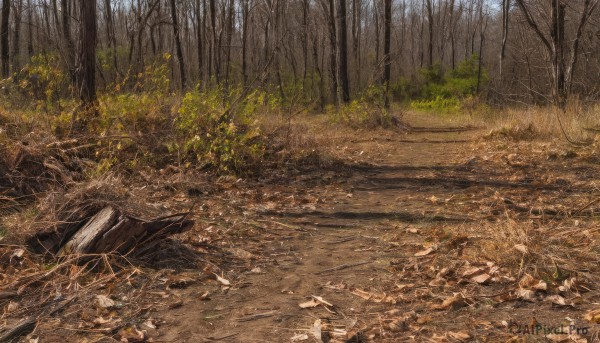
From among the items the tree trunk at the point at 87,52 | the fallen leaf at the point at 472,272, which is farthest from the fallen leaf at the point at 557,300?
the tree trunk at the point at 87,52

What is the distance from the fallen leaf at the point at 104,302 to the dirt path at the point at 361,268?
13.0 inches

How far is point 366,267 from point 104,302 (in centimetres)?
185

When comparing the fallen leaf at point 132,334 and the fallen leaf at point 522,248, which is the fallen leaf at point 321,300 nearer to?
the fallen leaf at point 132,334

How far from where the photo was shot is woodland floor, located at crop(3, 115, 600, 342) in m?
3.08

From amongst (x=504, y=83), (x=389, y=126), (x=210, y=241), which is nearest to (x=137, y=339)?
(x=210, y=241)

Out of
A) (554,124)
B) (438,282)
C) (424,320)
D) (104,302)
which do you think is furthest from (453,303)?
(554,124)

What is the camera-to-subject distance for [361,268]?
410 centimetres

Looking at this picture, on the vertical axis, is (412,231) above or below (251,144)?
below

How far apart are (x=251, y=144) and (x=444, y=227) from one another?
393 cm

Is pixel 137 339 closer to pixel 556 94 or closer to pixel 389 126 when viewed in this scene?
pixel 556 94

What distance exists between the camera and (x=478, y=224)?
4.93 metres

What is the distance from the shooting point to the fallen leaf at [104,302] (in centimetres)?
340

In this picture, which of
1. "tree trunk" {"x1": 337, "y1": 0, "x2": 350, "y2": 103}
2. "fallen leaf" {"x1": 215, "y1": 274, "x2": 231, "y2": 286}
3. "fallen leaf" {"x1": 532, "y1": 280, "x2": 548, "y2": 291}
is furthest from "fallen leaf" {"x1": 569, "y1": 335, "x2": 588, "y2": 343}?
"tree trunk" {"x1": 337, "y1": 0, "x2": 350, "y2": 103}

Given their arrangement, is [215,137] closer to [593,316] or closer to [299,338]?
[299,338]
